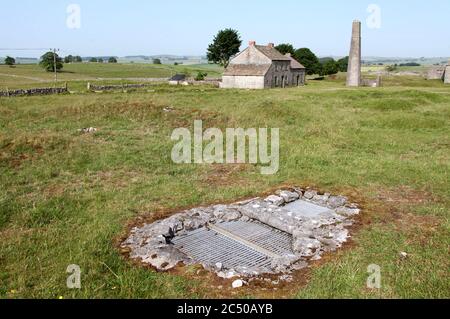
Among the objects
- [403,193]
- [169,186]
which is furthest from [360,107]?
[169,186]

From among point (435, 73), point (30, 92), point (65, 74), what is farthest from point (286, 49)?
point (30, 92)

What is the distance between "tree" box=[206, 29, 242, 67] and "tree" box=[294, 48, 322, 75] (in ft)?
43.5

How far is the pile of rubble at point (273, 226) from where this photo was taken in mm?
7598

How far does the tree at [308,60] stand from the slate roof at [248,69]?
117 ft

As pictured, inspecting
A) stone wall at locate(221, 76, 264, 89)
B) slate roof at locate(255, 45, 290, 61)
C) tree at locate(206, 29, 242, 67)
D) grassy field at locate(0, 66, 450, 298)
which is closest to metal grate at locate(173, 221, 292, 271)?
grassy field at locate(0, 66, 450, 298)

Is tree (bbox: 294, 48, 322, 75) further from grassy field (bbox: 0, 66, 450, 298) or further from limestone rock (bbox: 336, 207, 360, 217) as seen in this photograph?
limestone rock (bbox: 336, 207, 360, 217)

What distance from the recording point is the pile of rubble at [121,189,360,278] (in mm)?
7598

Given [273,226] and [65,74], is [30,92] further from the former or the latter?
[65,74]

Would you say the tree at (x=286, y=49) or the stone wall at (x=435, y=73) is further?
the tree at (x=286, y=49)

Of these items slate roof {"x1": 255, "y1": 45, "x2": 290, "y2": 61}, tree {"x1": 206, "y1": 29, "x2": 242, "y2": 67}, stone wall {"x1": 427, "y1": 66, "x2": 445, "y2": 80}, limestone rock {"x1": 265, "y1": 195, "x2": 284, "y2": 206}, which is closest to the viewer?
limestone rock {"x1": 265, "y1": 195, "x2": 284, "y2": 206}

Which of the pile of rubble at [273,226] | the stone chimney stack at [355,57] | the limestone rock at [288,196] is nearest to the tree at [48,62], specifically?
the stone chimney stack at [355,57]

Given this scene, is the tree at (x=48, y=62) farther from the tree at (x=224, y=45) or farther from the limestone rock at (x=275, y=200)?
the limestone rock at (x=275, y=200)
